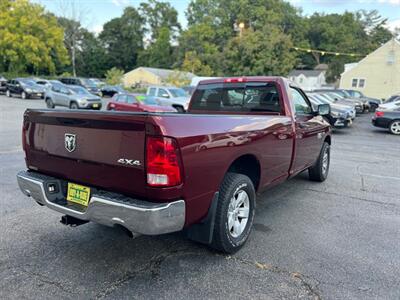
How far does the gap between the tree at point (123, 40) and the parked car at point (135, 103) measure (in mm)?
60637

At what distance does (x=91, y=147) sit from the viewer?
9.05 ft

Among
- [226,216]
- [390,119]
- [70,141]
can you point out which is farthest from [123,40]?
[226,216]

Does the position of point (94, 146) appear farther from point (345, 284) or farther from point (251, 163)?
point (345, 284)

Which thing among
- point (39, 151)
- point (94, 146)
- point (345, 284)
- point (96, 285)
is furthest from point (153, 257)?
point (345, 284)

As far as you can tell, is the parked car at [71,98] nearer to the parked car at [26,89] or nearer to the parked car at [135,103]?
the parked car at [135,103]

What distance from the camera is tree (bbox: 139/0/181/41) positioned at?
86.2 m

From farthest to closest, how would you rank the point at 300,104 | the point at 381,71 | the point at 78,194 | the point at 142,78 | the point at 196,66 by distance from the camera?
the point at 196,66
the point at 142,78
the point at 381,71
the point at 300,104
the point at 78,194

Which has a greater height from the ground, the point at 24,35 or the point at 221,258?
the point at 24,35

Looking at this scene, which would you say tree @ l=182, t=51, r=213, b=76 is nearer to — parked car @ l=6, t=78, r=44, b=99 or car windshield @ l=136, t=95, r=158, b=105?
parked car @ l=6, t=78, r=44, b=99

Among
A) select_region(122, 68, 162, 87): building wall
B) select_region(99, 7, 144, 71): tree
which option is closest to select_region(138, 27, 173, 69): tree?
select_region(99, 7, 144, 71): tree

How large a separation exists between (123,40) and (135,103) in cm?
6822

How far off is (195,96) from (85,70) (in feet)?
229

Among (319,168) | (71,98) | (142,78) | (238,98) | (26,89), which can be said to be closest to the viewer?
(238,98)

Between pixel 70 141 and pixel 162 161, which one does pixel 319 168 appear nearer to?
pixel 162 161
